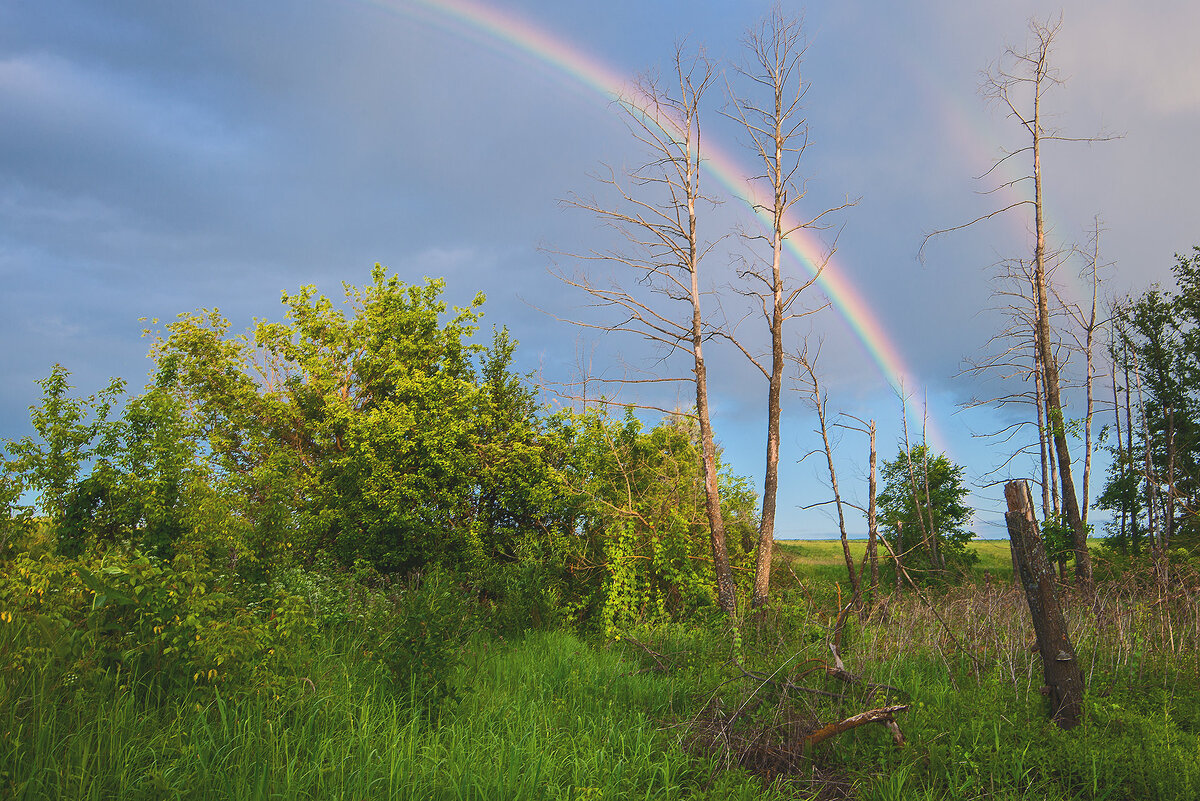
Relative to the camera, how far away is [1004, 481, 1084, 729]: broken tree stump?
5.72 meters

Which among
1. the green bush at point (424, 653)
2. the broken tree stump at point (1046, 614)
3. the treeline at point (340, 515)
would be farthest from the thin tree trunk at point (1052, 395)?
the green bush at point (424, 653)

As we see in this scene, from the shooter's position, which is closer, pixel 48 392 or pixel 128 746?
pixel 128 746

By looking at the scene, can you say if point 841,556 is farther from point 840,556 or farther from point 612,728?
point 612,728

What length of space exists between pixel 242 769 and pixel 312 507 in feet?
48.5

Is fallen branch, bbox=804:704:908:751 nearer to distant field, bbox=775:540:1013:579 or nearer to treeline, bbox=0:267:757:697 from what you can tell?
treeline, bbox=0:267:757:697

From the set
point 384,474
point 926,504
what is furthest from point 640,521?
point 926,504

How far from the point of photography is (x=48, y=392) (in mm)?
11102

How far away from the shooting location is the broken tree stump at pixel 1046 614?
18.8 ft

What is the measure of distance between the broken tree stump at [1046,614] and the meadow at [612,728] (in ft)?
0.53

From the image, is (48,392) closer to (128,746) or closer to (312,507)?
(312,507)

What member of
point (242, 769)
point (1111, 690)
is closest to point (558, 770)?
point (242, 769)

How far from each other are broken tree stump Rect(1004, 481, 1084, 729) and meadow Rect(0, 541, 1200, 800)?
0.53 feet

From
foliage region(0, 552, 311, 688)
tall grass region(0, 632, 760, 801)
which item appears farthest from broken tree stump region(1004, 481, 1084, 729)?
foliage region(0, 552, 311, 688)

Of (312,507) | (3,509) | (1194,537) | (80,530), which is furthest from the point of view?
(1194,537)
